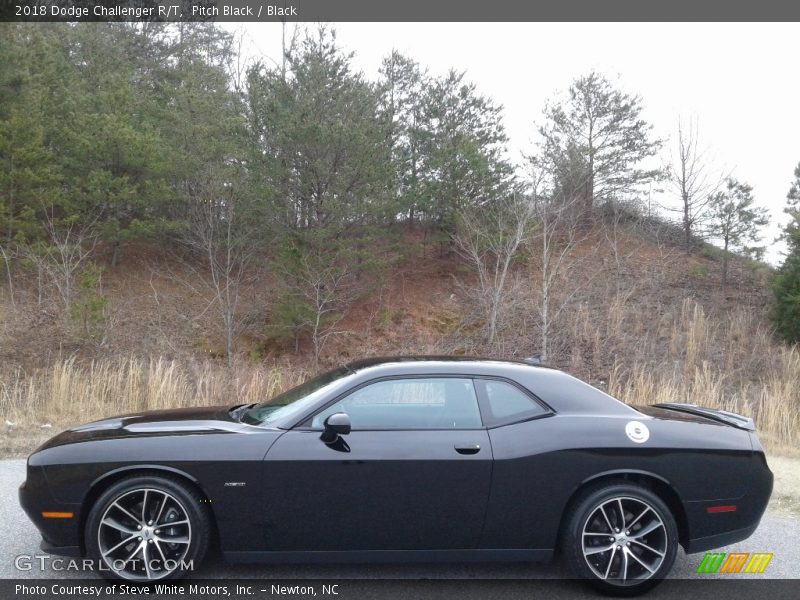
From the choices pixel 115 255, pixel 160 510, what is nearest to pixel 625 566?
pixel 160 510

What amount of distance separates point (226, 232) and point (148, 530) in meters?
16.3

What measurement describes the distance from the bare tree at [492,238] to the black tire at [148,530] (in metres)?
14.0

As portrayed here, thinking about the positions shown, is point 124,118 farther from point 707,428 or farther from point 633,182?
point 707,428

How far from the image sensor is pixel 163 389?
9.79 m

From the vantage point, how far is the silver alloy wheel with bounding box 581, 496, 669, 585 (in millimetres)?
3994

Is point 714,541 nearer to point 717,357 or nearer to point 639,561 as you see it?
point 639,561

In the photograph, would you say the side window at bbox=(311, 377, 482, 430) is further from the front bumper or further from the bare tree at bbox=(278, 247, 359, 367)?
the bare tree at bbox=(278, 247, 359, 367)

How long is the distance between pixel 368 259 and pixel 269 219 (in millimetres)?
2966

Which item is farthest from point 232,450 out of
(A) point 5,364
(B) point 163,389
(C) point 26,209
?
(C) point 26,209

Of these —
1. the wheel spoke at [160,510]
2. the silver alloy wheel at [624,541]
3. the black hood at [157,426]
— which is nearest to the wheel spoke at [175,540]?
the wheel spoke at [160,510]

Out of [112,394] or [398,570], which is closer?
[398,570]

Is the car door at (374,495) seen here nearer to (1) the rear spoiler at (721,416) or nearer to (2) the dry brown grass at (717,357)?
(1) the rear spoiler at (721,416)

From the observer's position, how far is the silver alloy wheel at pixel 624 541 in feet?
13.1

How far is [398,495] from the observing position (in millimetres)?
3986
